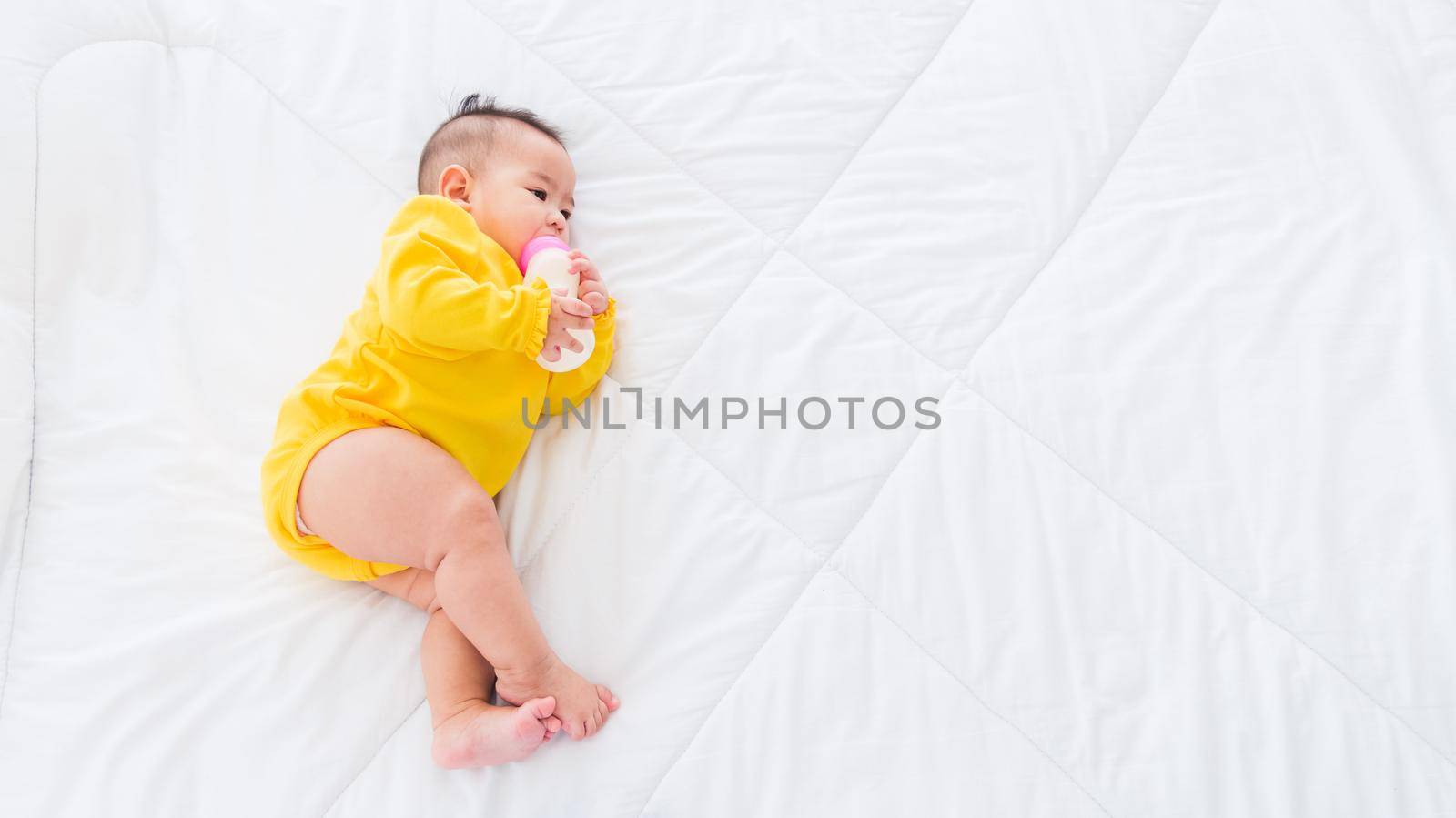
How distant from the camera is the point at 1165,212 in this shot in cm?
100

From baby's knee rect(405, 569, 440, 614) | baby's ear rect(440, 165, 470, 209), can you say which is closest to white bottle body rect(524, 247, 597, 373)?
baby's ear rect(440, 165, 470, 209)

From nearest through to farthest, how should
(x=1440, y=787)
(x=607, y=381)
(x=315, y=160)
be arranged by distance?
(x=1440, y=787), (x=607, y=381), (x=315, y=160)

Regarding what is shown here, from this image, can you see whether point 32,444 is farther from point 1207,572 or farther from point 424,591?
point 1207,572

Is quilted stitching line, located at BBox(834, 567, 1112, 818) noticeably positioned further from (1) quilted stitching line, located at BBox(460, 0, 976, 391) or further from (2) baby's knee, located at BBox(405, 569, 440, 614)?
(2) baby's knee, located at BBox(405, 569, 440, 614)

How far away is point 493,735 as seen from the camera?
784mm

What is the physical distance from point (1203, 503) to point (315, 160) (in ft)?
3.20

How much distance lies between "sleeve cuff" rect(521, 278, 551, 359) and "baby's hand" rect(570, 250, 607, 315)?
0.18ft

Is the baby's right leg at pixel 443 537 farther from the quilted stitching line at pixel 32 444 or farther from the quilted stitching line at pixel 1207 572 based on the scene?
the quilted stitching line at pixel 1207 572

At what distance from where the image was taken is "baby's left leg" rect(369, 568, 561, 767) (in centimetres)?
79

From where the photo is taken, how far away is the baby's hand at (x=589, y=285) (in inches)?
37.7

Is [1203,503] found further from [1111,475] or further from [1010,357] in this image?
[1010,357]

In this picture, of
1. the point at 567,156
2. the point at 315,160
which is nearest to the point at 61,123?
the point at 315,160

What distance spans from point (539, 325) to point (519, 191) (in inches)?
Result: 7.7

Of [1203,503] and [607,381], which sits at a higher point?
[1203,503]
